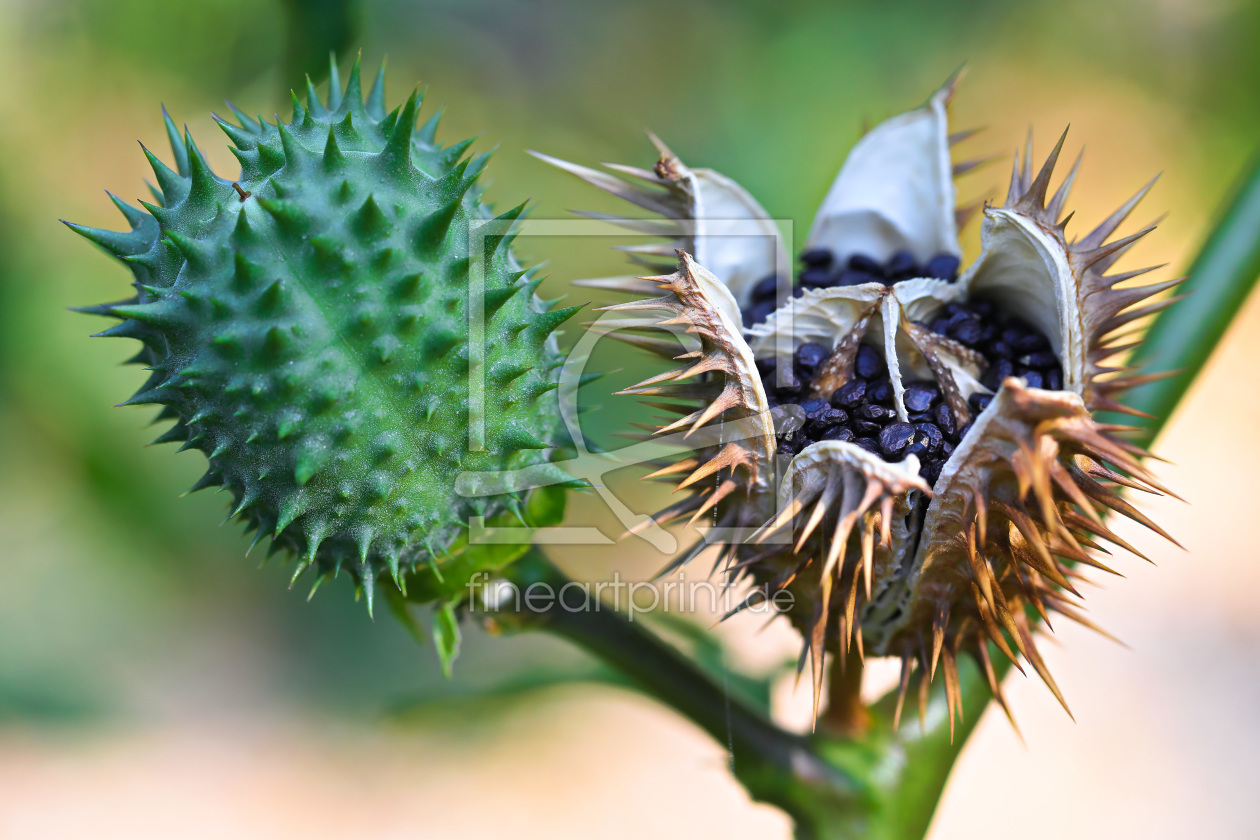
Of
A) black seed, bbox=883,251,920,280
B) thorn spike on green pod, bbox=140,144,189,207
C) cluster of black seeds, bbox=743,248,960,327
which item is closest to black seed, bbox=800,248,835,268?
cluster of black seeds, bbox=743,248,960,327

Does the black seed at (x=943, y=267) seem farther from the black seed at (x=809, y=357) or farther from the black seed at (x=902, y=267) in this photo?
the black seed at (x=809, y=357)

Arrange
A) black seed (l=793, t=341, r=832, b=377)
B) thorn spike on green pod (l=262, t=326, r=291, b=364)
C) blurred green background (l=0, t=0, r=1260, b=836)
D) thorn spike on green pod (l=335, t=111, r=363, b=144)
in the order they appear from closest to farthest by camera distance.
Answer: thorn spike on green pod (l=262, t=326, r=291, b=364), thorn spike on green pod (l=335, t=111, r=363, b=144), black seed (l=793, t=341, r=832, b=377), blurred green background (l=0, t=0, r=1260, b=836)

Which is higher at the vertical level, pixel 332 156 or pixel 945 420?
pixel 332 156

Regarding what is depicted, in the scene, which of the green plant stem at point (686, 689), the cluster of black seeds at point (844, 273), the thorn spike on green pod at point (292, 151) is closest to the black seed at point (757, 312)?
the cluster of black seeds at point (844, 273)

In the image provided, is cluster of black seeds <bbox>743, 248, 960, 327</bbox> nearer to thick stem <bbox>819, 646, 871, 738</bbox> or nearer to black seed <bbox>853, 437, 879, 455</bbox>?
black seed <bbox>853, 437, 879, 455</bbox>

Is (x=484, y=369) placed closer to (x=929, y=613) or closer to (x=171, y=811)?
(x=929, y=613)

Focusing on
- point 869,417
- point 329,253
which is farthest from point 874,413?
point 329,253

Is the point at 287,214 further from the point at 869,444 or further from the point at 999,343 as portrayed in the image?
the point at 999,343
